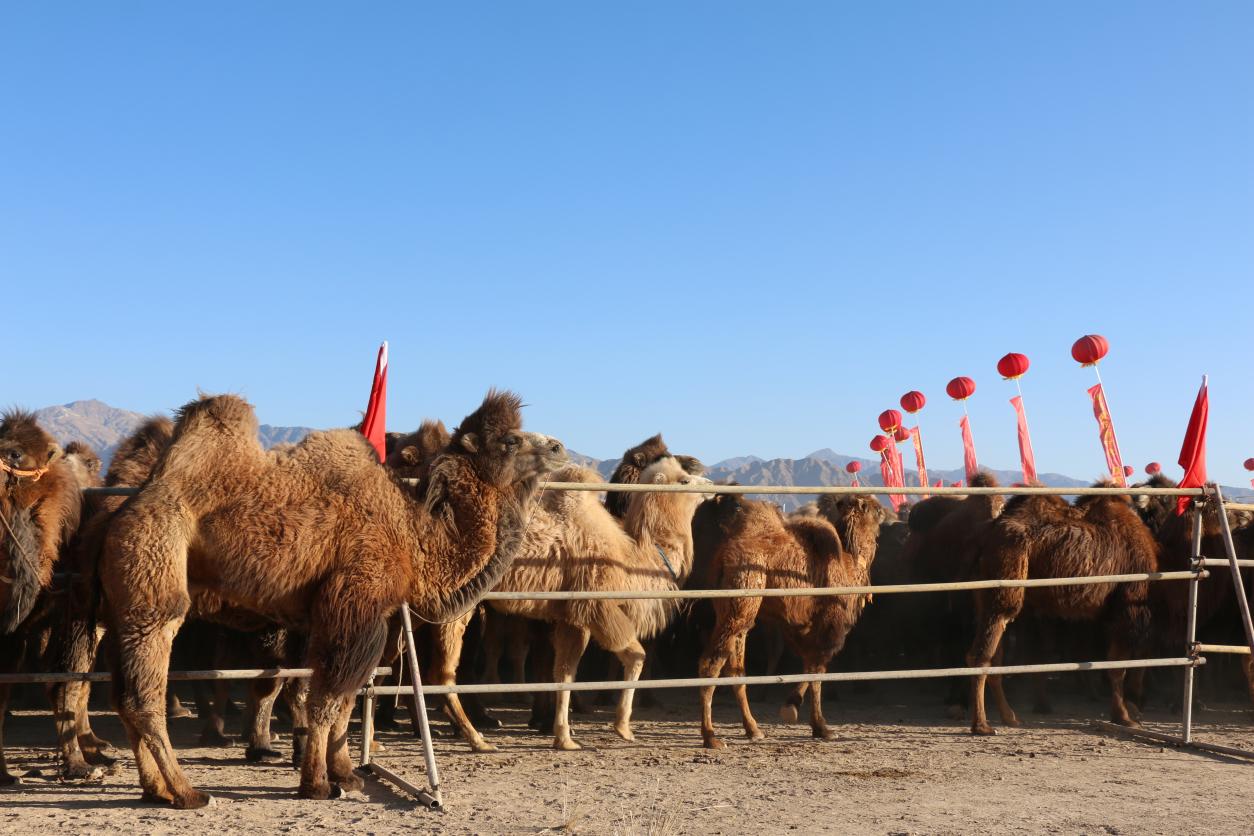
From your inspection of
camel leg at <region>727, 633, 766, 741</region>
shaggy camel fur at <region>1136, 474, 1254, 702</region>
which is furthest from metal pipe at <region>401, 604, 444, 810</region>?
shaggy camel fur at <region>1136, 474, 1254, 702</region>

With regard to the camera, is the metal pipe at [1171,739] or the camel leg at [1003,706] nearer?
the metal pipe at [1171,739]

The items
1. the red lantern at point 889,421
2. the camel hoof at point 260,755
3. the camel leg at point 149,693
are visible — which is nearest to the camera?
the camel leg at point 149,693

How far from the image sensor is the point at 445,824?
5773 millimetres

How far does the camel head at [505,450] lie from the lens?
257 inches

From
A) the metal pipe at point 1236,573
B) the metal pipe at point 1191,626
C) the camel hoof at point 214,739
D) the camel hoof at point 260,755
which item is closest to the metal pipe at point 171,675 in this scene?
the camel hoof at point 260,755

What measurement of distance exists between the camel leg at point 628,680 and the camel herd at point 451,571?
0.08 feet

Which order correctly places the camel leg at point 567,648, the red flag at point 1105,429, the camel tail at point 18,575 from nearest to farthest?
the camel tail at point 18,575 → the camel leg at point 567,648 → the red flag at point 1105,429

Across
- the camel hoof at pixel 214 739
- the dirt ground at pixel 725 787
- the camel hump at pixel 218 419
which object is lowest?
the dirt ground at pixel 725 787

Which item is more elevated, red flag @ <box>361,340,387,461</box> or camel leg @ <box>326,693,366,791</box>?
red flag @ <box>361,340,387,461</box>

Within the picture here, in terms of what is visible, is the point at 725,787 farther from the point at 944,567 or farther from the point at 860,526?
the point at 944,567

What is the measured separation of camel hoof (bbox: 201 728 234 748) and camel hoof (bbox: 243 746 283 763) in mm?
708

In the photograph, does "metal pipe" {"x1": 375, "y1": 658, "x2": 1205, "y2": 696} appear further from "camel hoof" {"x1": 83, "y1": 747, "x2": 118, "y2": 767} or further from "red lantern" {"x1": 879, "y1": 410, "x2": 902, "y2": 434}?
"red lantern" {"x1": 879, "y1": 410, "x2": 902, "y2": 434}

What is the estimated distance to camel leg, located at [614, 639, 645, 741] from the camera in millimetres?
8914

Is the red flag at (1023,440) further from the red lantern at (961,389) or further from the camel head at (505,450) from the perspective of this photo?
the camel head at (505,450)
